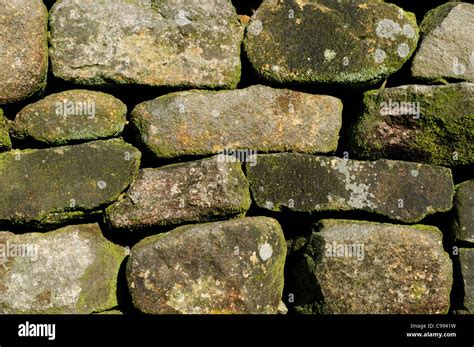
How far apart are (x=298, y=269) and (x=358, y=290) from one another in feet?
0.95

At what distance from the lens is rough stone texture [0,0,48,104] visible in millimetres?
2865

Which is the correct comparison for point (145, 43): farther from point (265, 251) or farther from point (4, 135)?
point (265, 251)

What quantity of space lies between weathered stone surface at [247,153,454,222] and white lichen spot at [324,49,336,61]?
46 centimetres

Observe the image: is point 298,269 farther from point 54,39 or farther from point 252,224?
point 54,39

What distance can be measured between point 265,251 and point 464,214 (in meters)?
0.93

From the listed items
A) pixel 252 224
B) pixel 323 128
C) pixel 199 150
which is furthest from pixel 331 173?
pixel 199 150

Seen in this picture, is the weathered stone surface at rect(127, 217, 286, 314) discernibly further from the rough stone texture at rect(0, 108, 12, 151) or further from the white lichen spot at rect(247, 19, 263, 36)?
the white lichen spot at rect(247, 19, 263, 36)

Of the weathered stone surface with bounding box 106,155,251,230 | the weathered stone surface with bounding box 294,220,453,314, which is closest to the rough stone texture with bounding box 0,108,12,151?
the weathered stone surface with bounding box 106,155,251,230

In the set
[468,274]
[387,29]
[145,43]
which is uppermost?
[387,29]

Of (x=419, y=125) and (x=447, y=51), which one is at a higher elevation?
(x=447, y=51)

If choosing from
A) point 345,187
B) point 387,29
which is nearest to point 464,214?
point 345,187

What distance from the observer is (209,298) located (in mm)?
2805

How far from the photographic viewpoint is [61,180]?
2.89 metres

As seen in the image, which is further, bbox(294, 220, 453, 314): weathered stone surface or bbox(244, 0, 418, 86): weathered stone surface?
bbox(244, 0, 418, 86): weathered stone surface
